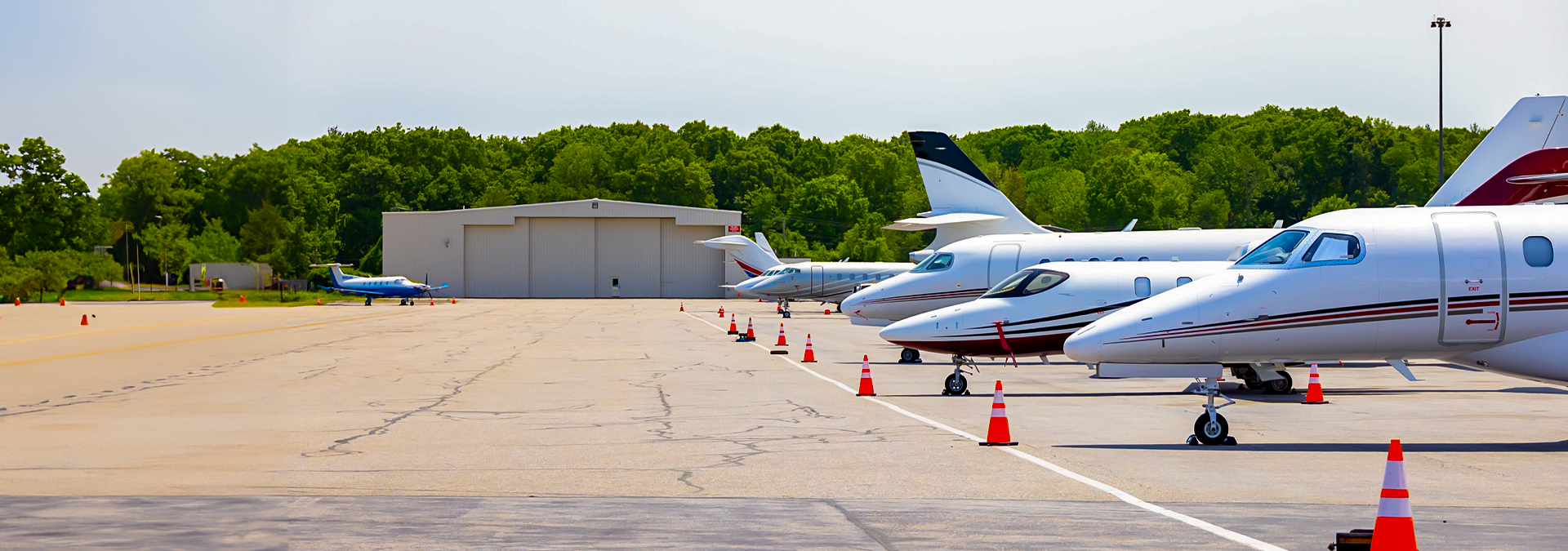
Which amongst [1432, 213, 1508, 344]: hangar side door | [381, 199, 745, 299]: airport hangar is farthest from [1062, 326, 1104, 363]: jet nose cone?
[381, 199, 745, 299]: airport hangar

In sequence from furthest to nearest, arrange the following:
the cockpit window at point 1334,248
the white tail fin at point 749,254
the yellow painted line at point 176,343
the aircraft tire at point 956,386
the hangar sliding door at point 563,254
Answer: the hangar sliding door at point 563,254 < the white tail fin at point 749,254 < the yellow painted line at point 176,343 < the aircraft tire at point 956,386 < the cockpit window at point 1334,248

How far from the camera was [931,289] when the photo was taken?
24.9 metres

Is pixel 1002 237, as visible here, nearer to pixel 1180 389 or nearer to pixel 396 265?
pixel 1180 389

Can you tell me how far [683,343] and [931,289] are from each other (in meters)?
9.86

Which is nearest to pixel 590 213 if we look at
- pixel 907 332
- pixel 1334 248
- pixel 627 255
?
Answer: pixel 627 255

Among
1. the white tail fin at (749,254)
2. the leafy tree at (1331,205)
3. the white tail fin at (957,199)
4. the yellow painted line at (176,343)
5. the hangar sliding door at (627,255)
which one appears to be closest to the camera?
the yellow painted line at (176,343)

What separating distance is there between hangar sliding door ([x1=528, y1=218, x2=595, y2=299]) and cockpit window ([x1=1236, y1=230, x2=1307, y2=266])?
78548mm

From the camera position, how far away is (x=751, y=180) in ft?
433

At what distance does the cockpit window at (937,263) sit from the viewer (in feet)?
82.3

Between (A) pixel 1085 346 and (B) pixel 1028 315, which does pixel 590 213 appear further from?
(A) pixel 1085 346

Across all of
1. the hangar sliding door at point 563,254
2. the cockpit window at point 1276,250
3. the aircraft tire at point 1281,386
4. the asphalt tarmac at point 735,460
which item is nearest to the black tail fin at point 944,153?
the asphalt tarmac at point 735,460

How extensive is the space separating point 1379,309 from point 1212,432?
95.9 inches

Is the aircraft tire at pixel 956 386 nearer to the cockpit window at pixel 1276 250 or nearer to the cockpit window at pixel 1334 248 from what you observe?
the cockpit window at pixel 1276 250

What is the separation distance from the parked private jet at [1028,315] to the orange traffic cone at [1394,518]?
37.9 feet
